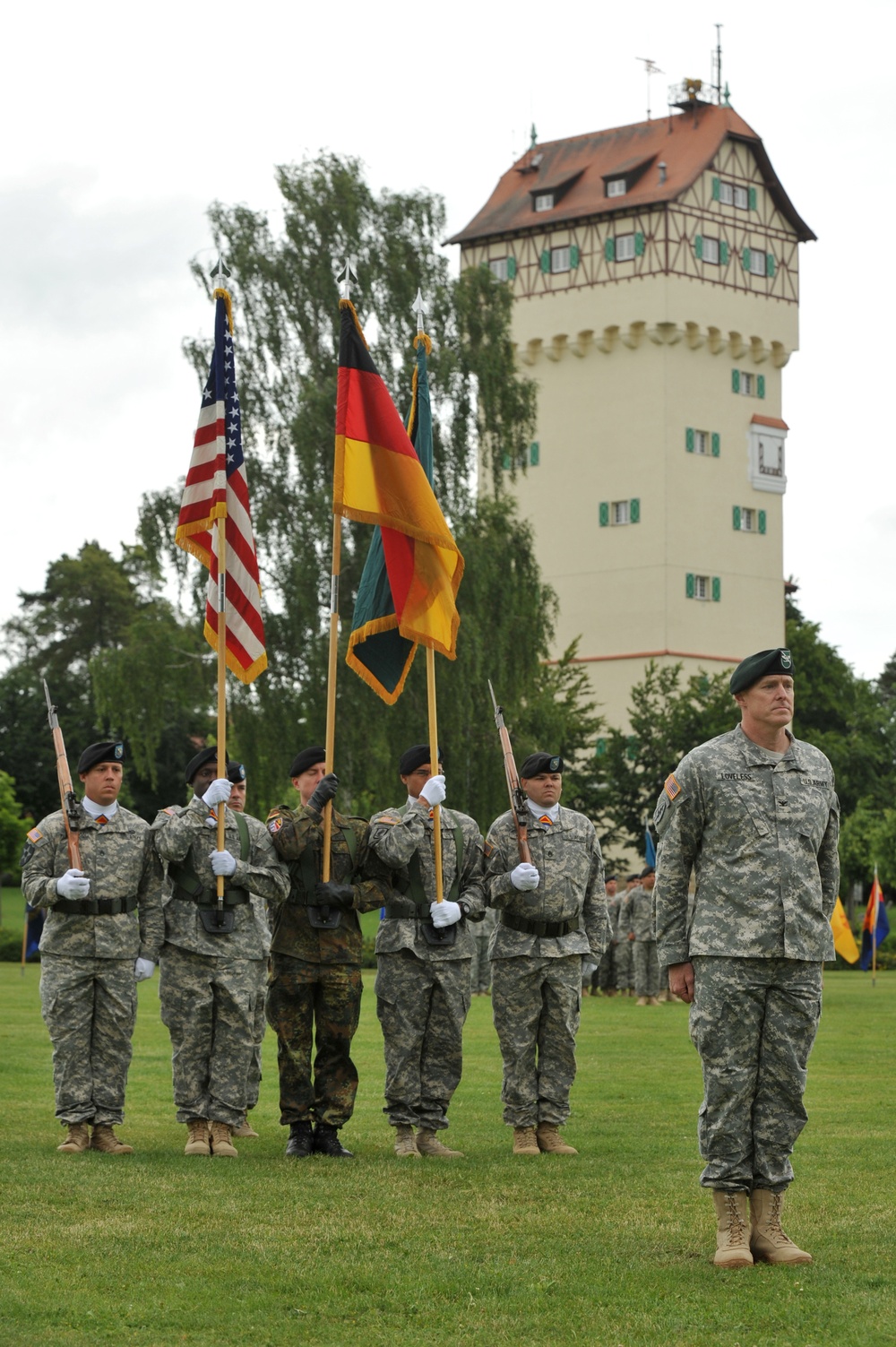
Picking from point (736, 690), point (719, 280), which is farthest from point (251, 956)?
point (719, 280)

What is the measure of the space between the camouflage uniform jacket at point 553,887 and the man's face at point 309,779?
1102 millimetres

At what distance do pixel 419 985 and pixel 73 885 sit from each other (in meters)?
2.07

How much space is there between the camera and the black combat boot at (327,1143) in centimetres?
1119

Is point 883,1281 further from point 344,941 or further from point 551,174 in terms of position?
point 551,174

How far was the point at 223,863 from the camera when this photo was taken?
1122cm

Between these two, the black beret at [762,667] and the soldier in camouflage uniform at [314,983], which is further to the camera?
the soldier in camouflage uniform at [314,983]

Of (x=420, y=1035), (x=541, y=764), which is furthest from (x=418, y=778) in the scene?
(x=420, y=1035)

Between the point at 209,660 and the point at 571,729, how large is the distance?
1214 centimetres

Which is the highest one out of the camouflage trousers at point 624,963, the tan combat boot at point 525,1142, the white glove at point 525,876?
the white glove at point 525,876

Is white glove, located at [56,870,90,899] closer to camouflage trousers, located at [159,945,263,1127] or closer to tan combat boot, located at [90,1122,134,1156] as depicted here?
camouflage trousers, located at [159,945,263,1127]

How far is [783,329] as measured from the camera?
65.1 m

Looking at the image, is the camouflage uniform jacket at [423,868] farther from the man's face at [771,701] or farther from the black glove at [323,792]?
the man's face at [771,701]

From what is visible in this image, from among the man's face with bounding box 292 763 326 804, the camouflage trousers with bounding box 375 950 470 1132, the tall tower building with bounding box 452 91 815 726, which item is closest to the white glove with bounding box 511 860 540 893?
the camouflage trousers with bounding box 375 950 470 1132

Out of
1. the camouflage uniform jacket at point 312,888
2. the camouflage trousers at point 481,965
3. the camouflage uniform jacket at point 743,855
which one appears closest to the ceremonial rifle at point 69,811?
the camouflage uniform jacket at point 312,888
